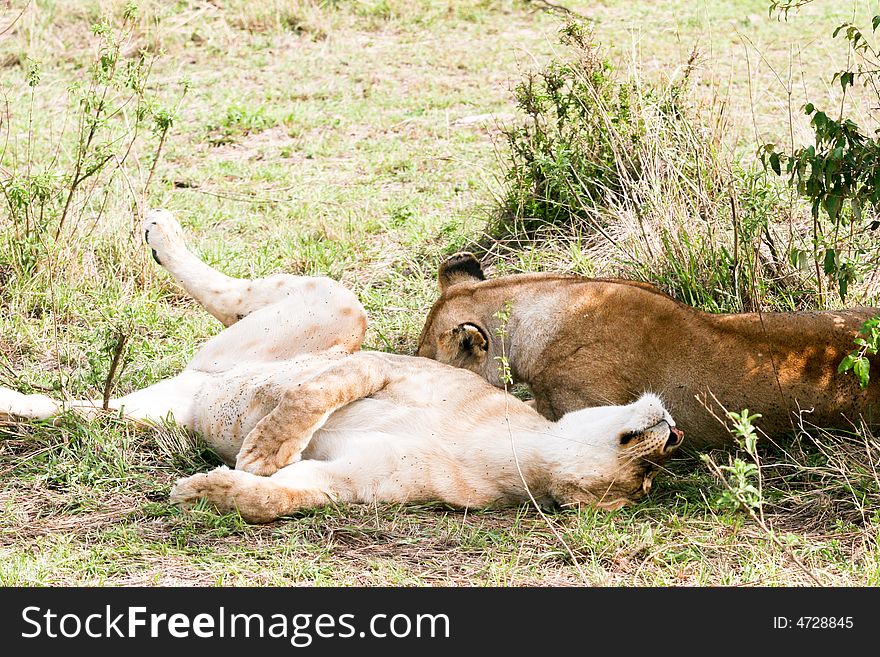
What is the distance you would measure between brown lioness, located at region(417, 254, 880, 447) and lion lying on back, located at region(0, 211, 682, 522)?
0.33 m

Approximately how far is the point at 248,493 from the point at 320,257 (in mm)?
3048

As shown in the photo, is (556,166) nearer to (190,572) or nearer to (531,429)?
(531,429)

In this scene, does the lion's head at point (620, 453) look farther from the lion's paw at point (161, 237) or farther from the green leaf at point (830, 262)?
the lion's paw at point (161, 237)

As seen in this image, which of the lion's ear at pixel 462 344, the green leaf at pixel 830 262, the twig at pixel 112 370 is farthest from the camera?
the lion's ear at pixel 462 344

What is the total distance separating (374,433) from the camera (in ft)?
13.2

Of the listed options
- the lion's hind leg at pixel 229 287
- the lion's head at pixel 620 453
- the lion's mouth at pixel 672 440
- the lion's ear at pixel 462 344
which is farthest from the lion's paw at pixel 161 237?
the lion's mouth at pixel 672 440

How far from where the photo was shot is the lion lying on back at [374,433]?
379 centimetres

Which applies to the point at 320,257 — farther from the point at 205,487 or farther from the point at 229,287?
the point at 205,487

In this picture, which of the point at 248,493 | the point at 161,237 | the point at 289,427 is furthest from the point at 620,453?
the point at 161,237

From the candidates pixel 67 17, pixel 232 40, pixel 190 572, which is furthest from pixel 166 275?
pixel 67 17

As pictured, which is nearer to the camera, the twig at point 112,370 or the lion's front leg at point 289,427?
the lion's front leg at point 289,427

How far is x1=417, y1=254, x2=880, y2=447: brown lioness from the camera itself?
4.34 metres

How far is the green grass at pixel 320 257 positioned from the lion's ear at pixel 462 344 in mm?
904

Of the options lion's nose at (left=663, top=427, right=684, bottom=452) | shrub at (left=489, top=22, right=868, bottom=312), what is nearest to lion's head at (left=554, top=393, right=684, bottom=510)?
lion's nose at (left=663, top=427, right=684, bottom=452)
